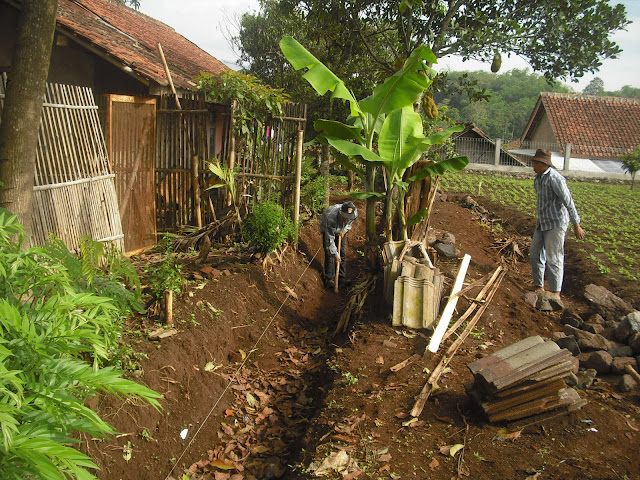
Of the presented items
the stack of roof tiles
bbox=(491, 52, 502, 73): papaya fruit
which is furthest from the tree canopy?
the stack of roof tiles

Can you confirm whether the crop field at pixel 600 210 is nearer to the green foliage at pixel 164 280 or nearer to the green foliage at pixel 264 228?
the green foliage at pixel 264 228

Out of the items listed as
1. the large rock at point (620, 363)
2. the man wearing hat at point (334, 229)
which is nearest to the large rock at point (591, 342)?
the large rock at point (620, 363)

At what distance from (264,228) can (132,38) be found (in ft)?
23.5

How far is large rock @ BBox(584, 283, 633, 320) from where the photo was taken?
7.95m

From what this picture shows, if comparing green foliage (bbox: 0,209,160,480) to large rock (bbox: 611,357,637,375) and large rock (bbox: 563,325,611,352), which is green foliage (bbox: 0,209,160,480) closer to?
large rock (bbox: 611,357,637,375)

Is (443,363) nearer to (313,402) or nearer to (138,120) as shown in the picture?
(313,402)

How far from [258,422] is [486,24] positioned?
11.3 meters

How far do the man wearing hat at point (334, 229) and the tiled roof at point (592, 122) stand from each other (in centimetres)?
2270

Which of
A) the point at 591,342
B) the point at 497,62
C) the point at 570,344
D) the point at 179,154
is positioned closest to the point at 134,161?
the point at 179,154

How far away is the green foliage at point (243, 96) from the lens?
919cm

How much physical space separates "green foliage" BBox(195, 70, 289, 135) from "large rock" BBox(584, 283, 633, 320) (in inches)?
220

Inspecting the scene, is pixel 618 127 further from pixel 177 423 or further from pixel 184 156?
pixel 177 423

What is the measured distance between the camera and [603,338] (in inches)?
255

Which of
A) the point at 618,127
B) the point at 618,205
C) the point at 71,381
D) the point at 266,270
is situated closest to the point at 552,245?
the point at 266,270
